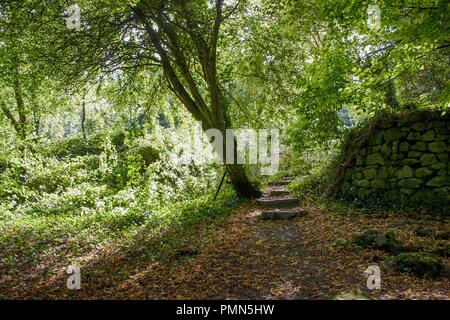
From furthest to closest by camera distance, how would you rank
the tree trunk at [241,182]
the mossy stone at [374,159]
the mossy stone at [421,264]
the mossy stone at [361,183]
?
the tree trunk at [241,182] < the mossy stone at [361,183] < the mossy stone at [374,159] < the mossy stone at [421,264]

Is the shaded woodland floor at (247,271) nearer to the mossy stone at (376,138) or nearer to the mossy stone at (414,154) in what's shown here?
the mossy stone at (414,154)

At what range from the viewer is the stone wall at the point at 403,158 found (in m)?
7.87

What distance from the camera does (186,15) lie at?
743cm

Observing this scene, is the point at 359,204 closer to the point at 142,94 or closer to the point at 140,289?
the point at 140,289

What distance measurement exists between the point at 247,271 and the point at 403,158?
5.50m

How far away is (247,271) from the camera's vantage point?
5.09 meters

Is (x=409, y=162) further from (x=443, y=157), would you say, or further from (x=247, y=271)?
(x=247, y=271)

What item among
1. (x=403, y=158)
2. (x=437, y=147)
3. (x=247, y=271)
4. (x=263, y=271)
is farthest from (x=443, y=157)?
(x=247, y=271)

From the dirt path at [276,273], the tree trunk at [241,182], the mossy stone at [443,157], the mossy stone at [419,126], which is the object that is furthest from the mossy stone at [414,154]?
the tree trunk at [241,182]

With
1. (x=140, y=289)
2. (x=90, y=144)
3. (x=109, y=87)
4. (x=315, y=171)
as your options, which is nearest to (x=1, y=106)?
(x=90, y=144)

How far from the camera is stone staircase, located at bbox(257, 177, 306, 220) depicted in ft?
28.5

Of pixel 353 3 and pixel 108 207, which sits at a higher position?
pixel 353 3

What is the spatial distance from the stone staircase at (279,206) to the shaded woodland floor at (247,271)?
1251 mm

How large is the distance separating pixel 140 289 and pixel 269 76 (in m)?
7.76
